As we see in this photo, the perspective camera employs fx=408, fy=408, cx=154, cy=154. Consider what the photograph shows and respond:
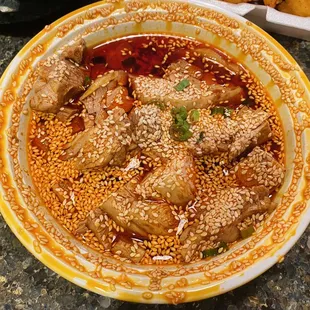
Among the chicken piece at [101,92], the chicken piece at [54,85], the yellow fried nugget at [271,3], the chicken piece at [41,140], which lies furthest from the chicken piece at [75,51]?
the yellow fried nugget at [271,3]

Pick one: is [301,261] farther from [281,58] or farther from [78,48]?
[78,48]

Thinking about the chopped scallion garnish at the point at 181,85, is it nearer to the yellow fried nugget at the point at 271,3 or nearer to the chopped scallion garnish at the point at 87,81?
the chopped scallion garnish at the point at 87,81

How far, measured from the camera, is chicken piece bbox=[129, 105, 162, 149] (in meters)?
2.20

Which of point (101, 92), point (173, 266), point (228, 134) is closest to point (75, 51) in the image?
point (101, 92)

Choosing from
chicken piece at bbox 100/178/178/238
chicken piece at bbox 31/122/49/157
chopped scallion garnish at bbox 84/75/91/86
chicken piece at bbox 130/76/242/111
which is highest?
chicken piece at bbox 130/76/242/111

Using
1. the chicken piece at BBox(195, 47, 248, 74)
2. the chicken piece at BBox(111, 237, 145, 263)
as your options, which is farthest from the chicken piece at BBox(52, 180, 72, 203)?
the chicken piece at BBox(195, 47, 248, 74)

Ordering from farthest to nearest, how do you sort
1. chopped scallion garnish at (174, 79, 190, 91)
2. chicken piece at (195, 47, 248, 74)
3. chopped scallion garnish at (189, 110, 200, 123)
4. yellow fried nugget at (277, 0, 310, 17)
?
yellow fried nugget at (277, 0, 310, 17) → chicken piece at (195, 47, 248, 74) → chopped scallion garnish at (174, 79, 190, 91) → chopped scallion garnish at (189, 110, 200, 123)

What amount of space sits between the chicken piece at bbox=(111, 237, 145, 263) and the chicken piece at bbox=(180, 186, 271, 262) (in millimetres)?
214

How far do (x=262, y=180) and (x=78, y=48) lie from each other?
1.31 metres

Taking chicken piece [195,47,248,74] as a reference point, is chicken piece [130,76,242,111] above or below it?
below

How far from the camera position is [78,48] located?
7.97 feet

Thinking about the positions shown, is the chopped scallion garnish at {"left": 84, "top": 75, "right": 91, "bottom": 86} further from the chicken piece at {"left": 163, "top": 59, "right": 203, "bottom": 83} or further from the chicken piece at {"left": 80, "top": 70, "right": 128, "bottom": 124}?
the chicken piece at {"left": 163, "top": 59, "right": 203, "bottom": 83}

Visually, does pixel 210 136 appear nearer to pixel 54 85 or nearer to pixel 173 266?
pixel 173 266

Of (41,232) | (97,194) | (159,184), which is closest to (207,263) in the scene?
(159,184)
